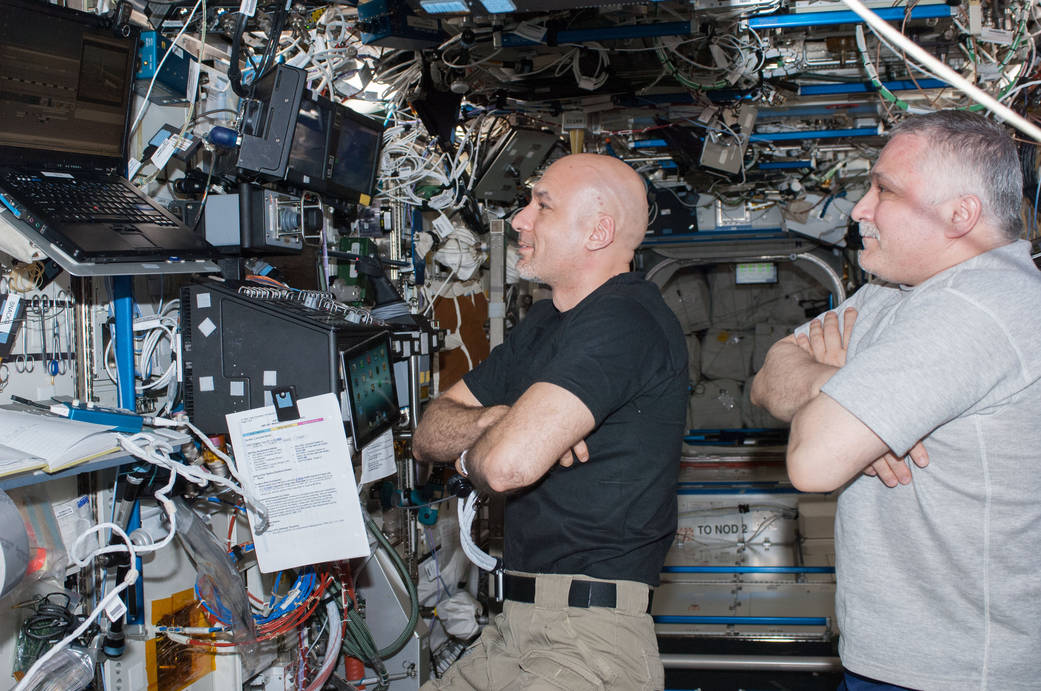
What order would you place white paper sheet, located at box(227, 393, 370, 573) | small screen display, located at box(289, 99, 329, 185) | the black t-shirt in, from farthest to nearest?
small screen display, located at box(289, 99, 329, 185) < white paper sheet, located at box(227, 393, 370, 573) < the black t-shirt

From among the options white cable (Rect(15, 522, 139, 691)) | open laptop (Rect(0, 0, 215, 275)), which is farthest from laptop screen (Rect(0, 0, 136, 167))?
white cable (Rect(15, 522, 139, 691))

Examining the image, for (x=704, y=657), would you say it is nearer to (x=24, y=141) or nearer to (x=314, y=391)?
Result: (x=314, y=391)

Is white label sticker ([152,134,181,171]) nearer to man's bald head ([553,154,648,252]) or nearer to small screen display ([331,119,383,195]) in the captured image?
small screen display ([331,119,383,195])

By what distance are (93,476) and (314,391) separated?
2.35 feet

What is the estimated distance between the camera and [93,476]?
7.91 feet

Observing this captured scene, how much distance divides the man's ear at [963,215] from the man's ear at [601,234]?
921 mm

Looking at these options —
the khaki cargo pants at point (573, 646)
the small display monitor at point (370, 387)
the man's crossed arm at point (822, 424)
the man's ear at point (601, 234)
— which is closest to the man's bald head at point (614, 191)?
the man's ear at point (601, 234)

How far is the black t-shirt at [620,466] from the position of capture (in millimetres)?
1936

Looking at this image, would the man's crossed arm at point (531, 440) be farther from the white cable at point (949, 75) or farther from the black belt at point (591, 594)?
the white cable at point (949, 75)

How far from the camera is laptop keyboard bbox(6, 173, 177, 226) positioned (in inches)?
81.0

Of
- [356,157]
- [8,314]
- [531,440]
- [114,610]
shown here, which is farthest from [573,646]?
[356,157]

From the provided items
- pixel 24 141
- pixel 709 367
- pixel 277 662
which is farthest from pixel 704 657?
pixel 709 367

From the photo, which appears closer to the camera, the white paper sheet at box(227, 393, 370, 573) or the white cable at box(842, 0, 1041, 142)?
the white cable at box(842, 0, 1041, 142)

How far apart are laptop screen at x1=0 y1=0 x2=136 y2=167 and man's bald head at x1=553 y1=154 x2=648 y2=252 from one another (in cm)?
136
